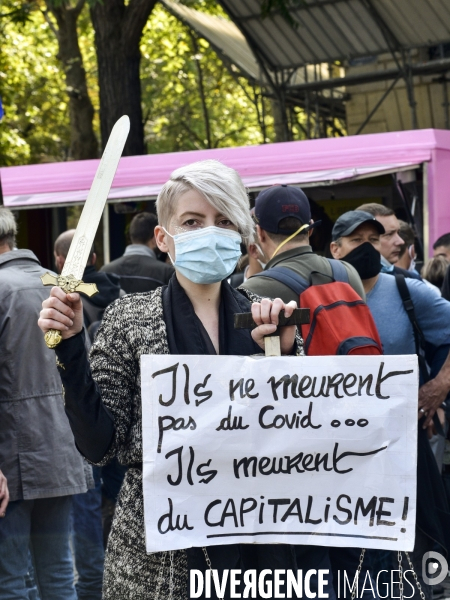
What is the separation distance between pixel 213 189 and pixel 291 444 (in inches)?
27.0

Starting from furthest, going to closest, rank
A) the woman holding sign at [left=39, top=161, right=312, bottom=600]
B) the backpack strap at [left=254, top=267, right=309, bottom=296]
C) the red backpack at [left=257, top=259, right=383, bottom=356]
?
the backpack strap at [left=254, top=267, right=309, bottom=296] → the red backpack at [left=257, top=259, right=383, bottom=356] → the woman holding sign at [left=39, top=161, right=312, bottom=600]

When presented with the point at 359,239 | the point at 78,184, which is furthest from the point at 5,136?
the point at 359,239

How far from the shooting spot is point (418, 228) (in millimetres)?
9805

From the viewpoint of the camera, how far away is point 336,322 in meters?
3.48

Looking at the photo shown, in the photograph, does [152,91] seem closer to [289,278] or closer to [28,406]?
[28,406]

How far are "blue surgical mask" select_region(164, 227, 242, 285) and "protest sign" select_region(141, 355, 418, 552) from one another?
0.81 feet

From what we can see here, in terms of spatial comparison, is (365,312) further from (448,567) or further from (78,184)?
(78,184)

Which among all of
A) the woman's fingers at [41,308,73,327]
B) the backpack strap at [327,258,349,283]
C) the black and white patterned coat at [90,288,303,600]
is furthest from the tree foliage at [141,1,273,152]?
the woman's fingers at [41,308,73,327]

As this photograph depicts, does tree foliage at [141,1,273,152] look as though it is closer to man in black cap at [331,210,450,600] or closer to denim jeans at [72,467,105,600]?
denim jeans at [72,467,105,600]

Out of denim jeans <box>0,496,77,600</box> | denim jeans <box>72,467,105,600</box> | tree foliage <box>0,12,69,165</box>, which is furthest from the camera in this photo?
tree foliage <box>0,12,69,165</box>

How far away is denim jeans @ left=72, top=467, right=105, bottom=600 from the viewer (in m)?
5.61

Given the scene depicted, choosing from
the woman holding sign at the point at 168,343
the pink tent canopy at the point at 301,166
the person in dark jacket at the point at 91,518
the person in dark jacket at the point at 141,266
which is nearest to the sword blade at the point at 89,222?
the woman holding sign at the point at 168,343

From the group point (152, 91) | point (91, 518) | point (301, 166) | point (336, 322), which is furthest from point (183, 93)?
point (336, 322)

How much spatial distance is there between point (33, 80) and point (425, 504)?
20.2 metres
